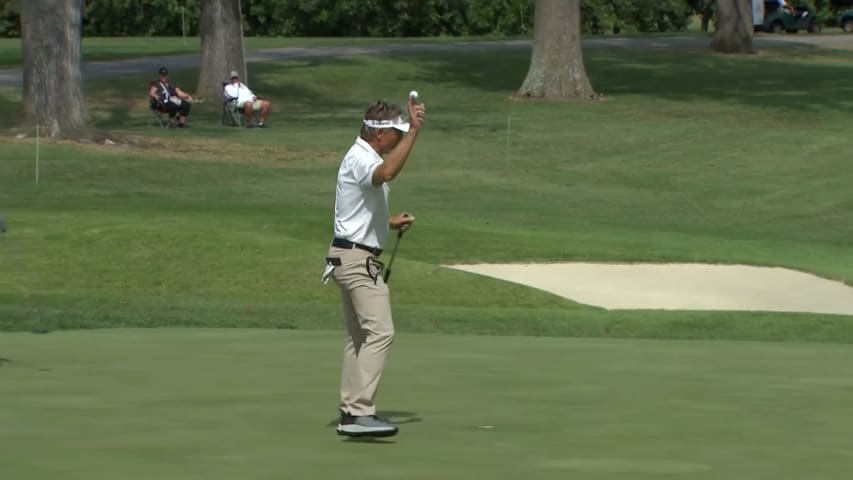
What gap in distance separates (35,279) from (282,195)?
984 centimetres

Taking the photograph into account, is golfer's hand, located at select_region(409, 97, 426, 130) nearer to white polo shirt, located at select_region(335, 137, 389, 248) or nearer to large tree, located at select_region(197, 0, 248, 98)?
white polo shirt, located at select_region(335, 137, 389, 248)

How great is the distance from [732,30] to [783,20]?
29000 mm

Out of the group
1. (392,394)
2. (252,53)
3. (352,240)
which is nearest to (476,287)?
(392,394)

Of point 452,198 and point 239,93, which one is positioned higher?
point 239,93

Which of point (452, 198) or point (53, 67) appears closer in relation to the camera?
point (452, 198)

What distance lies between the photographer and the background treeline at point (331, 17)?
9025 cm

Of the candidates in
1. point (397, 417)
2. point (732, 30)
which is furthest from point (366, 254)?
point (732, 30)

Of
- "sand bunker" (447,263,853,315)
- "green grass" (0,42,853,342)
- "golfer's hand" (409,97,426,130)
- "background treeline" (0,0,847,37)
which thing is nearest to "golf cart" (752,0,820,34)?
"background treeline" (0,0,847,37)

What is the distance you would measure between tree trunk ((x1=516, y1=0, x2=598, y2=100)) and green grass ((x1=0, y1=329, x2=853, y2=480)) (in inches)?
1304

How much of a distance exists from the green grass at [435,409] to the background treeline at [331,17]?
74329 mm

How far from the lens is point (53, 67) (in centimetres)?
3522

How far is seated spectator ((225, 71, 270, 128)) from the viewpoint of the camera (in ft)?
139

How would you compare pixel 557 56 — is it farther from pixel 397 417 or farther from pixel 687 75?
pixel 397 417

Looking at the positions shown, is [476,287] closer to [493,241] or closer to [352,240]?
[493,241]
